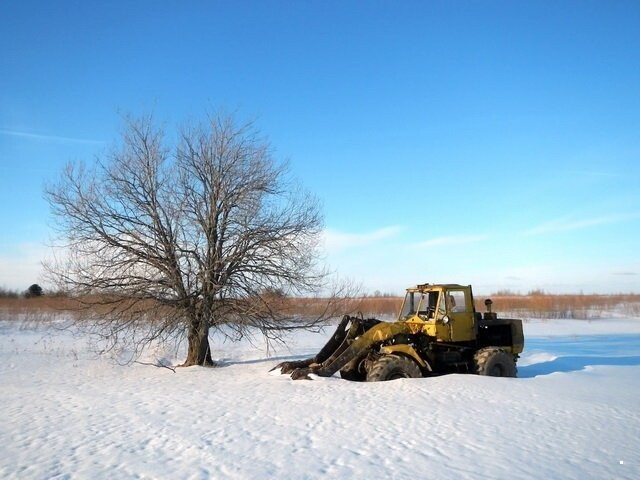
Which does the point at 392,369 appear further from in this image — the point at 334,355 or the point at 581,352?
the point at 581,352

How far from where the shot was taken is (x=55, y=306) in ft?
51.7

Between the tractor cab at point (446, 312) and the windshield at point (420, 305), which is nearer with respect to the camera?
the tractor cab at point (446, 312)

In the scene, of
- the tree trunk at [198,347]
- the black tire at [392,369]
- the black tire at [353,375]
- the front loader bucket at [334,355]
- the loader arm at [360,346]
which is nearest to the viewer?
the black tire at [392,369]

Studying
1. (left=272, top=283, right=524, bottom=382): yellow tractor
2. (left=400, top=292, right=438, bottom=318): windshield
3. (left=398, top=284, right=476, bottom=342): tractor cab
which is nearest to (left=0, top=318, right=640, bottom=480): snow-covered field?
(left=272, top=283, right=524, bottom=382): yellow tractor

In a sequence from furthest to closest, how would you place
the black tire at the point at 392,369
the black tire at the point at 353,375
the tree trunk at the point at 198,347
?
the tree trunk at the point at 198,347 < the black tire at the point at 353,375 < the black tire at the point at 392,369

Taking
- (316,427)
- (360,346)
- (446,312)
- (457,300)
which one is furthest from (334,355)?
(316,427)

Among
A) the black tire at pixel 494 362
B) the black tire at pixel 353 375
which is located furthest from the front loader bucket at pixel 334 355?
the black tire at pixel 494 362

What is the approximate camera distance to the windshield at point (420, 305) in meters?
12.1

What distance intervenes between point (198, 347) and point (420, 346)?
6.88 meters

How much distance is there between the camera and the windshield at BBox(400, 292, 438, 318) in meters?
12.1

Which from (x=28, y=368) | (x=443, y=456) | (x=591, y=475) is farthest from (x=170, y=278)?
(x=591, y=475)

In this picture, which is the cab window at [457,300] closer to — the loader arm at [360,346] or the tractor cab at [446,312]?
the tractor cab at [446,312]

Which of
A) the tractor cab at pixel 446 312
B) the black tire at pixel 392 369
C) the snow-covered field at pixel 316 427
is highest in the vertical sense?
the tractor cab at pixel 446 312

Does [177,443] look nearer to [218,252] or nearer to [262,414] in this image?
[262,414]
